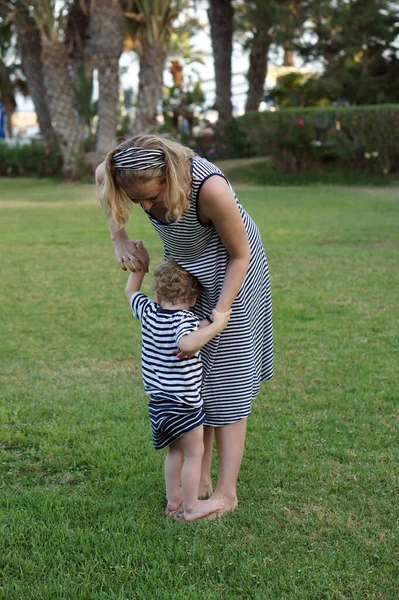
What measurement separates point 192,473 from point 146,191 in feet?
3.90

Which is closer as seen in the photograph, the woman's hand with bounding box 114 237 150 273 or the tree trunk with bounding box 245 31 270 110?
the woman's hand with bounding box 114 237 150 273

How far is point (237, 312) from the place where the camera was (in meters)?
3.08

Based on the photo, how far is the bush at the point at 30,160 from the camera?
75.1 feet

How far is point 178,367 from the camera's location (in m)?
2.96

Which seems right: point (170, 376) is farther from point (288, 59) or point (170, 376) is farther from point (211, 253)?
point (288, 59)

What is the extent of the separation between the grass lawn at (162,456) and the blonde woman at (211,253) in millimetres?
371

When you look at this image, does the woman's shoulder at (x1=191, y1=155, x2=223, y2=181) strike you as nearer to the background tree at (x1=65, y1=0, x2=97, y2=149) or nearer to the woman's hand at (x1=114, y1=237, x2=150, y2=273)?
the woman's hand at (x1=114, y1=237, x2=150, y2=273)

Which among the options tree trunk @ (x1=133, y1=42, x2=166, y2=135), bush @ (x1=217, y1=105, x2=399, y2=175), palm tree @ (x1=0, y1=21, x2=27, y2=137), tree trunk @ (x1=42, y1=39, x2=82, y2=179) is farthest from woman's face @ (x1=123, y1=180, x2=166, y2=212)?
palm tree @ (x1=0, y1=21, x2=27, y2=137)

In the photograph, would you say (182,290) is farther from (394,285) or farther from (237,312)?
(394,285)

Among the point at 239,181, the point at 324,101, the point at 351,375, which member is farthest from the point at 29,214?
the point at 324,101

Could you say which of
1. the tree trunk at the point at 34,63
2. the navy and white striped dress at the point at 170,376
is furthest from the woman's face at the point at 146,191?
the tree trunk at the point at 34,63

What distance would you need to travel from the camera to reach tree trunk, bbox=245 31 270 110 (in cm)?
2483

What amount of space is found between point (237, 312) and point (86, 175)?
773 inches

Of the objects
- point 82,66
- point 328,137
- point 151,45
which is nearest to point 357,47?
point 328,137
